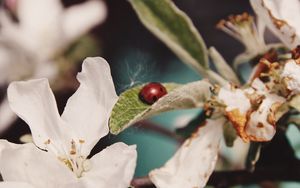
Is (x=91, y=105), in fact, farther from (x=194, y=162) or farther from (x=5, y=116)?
(x=5, y=116)

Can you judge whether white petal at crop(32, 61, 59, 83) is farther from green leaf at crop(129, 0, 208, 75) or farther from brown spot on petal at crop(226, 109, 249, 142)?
brown spot on petal at crop(226, 109, 249, 142)

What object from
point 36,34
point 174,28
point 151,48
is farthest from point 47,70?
point 174,28

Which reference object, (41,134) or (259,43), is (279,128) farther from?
(41,134)

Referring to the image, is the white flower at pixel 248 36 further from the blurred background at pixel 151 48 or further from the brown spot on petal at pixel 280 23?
the blurred background at pixel 151 48

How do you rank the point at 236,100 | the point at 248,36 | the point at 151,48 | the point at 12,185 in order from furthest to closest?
the point at 151,48
the point at 248,36
the point at 236,100
the point at 12,185

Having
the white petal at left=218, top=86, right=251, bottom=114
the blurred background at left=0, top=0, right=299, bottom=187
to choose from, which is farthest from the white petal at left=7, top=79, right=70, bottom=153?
the blurred background at left=0, top=0, right=299, bottom=187

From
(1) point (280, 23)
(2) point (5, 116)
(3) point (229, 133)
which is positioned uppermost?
(1) point (280, 23)
